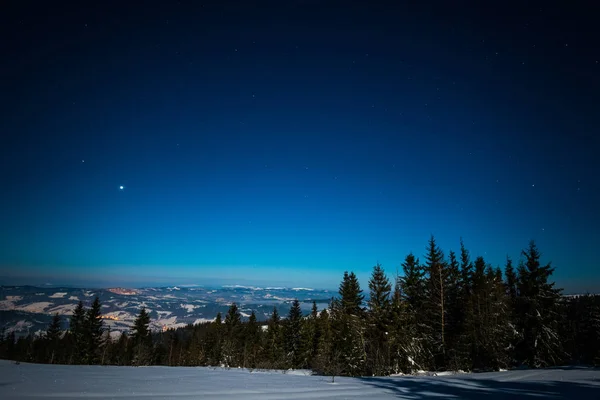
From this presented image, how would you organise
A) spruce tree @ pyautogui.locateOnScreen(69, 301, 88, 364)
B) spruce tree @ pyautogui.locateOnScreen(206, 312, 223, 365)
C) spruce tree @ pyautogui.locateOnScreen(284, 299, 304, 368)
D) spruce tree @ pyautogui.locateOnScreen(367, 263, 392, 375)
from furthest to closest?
spruce tree @ pyautogui.locateOnScreen(206, 312, 223, 365) → spruce tree @ pyautogui.locateOnScreen(284, 299, 304, 368) → spruce tree @ pyautogui.locateOnScreen(69, 301, 88, 364) → spruce tree @ pyautogui.locateOnScreen(367, 263, 392, 375)

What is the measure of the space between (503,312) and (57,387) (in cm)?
2869

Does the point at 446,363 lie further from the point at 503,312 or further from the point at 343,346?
the point at 343,346

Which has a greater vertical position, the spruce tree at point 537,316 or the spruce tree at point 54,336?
the spruce tree at point 537,316

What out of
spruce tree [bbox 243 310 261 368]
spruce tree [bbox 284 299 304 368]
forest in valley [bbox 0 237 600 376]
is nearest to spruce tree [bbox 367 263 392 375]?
forest in valley [bbox 0 237 600 376]

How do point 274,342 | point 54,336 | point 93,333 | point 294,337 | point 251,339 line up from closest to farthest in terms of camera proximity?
point 93,333
point 294,337
point 274,342
point 54,336
point 251,339

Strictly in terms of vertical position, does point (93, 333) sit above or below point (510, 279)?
below

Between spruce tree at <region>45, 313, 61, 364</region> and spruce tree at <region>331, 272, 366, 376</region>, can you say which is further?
spruce tree at <region>45, 313, 61, 364</region>

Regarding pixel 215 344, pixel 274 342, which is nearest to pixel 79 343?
pixel 215 344

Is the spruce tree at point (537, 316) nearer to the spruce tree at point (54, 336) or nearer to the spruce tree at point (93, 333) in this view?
the spruce tree at point (93, 333)

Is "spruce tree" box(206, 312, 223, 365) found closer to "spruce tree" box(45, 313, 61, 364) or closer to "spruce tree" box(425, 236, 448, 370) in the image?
"spruce tree" box(45, 313, 61, 364)

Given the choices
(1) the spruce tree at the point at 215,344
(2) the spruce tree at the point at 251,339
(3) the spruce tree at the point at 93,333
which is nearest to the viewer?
(3) the spruce tree at the point at 93,333

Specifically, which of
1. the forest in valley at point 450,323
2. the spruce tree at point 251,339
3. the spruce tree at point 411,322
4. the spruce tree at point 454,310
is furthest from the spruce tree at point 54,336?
the spruce tree at point 454,310

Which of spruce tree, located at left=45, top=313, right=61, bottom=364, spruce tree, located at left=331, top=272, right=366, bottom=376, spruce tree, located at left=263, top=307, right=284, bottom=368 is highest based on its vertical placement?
spruce tree, located at left=331, top=272, right=366, bottom=376

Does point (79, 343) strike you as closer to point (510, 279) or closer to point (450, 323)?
point (450, 323)
